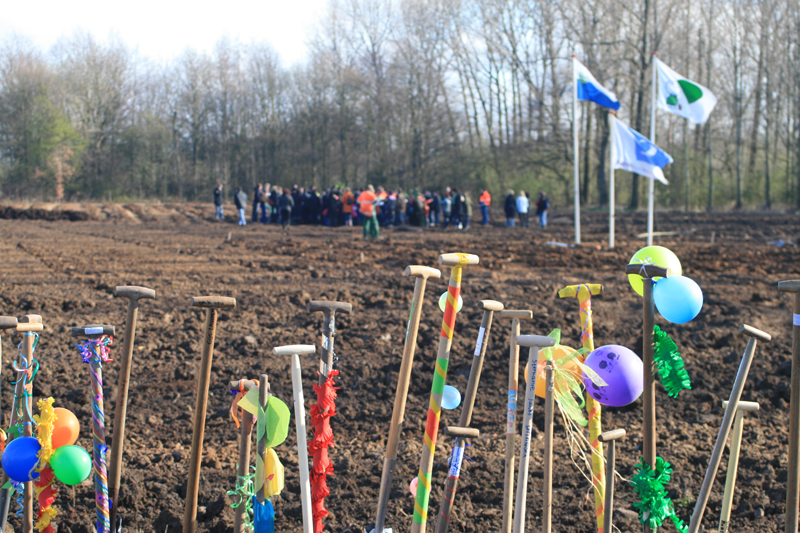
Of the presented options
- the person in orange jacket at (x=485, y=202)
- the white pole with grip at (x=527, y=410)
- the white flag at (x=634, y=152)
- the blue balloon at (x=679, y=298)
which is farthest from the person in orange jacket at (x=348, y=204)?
the white pole with grip at (x=527, y=410)

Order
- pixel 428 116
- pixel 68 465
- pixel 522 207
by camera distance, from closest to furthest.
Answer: pixel 68 465, pixel 522 207, pixel 428 116

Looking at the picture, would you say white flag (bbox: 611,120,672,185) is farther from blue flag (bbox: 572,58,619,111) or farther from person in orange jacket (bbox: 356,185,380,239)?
person in orange jacket (bbox: 356,185,380,239)

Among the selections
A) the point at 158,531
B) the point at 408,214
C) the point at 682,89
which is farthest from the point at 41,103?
the point at 158,531

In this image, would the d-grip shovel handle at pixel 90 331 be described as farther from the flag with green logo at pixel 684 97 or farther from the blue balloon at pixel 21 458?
the flag with green logo at pixel 684 97

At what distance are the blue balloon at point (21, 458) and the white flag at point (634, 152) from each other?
40.4ft

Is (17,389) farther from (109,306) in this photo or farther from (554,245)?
(554,245)

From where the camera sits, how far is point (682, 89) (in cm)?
1286

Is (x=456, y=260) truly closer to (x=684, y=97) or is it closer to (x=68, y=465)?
(x=68, y=465)

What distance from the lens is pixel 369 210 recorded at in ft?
58.5

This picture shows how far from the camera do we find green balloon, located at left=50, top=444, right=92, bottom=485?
6.96 ft

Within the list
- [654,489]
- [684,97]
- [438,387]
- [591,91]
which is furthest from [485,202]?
[654,489]

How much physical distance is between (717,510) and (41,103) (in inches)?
1770

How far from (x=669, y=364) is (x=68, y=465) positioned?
2140mm

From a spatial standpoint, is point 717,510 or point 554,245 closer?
point 717,510
